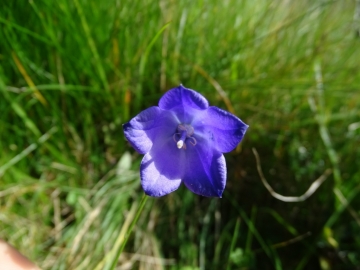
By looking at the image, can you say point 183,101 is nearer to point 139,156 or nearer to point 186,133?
point 186,133

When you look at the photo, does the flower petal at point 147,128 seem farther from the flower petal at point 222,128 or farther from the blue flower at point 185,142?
the flower petal at point 222,128

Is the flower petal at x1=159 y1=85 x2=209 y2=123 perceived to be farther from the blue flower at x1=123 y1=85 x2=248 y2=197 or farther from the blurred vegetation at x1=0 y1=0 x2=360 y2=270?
the blurred vegetation at x1=0 y1=0 x2=360 y2=270

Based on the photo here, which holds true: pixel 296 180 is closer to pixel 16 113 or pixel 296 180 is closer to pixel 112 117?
pixel 112 117

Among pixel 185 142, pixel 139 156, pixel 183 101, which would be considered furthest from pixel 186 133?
pixel 139 156

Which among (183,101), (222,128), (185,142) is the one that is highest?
(183,101)

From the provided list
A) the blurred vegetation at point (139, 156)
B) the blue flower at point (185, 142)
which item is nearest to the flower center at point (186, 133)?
the blue flower at point (185, 142)

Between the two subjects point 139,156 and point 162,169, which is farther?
point 139,156

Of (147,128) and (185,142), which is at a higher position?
→ (147,128)

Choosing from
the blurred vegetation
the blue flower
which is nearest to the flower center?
the blue flower
